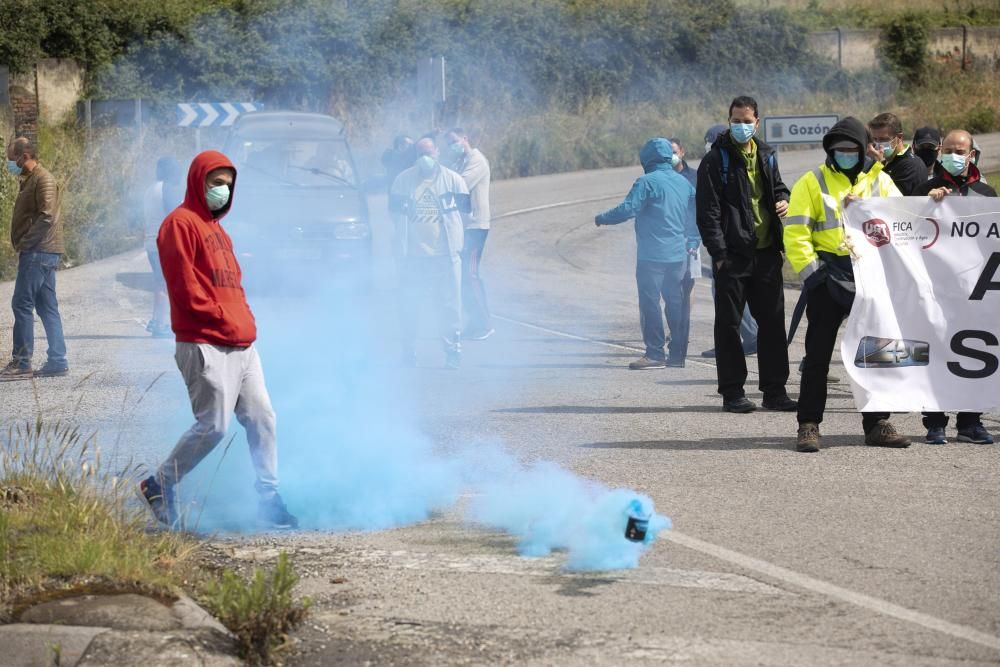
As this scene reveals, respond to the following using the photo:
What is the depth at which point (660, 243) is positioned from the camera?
12.2m

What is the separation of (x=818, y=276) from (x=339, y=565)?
150 inches

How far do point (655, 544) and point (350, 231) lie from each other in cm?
1121

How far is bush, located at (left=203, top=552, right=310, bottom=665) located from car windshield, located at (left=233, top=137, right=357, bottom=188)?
13.1 m

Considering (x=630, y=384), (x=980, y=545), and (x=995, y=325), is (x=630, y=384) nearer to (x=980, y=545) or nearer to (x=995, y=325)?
(x=995, y=325)

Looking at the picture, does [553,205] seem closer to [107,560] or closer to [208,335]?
[208,335]

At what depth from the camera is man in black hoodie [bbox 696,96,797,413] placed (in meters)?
9.62

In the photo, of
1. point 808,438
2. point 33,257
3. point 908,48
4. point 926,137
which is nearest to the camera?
point 808,438

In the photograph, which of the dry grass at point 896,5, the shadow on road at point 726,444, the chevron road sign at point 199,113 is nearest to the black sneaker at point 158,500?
the shadow on road at point 726,444

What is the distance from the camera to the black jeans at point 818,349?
862cm

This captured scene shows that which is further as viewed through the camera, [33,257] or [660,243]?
[660,243]

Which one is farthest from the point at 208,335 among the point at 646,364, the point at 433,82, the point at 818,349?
the point at 433,82

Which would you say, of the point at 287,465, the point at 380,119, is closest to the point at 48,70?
the point at 380,119

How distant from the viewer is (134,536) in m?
5.89

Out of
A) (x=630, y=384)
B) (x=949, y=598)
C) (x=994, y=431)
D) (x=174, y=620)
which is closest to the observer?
(x=174, y=620)
